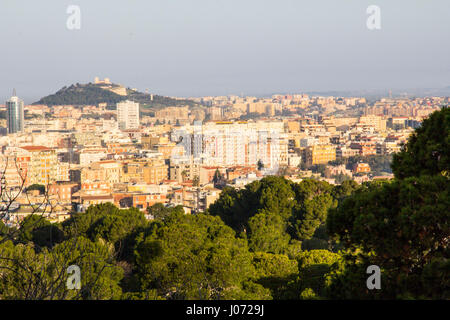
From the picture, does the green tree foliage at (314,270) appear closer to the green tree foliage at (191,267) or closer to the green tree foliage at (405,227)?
the green tree foliage at (191,267)

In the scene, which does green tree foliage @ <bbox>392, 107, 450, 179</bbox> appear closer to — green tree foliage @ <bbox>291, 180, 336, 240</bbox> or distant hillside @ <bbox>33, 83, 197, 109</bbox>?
green tree foliage @ <bbox>291, 180, 336, 240</bbox>

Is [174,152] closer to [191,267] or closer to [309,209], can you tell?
[309,209]

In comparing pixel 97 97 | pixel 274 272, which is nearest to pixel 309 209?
pixel 274 272

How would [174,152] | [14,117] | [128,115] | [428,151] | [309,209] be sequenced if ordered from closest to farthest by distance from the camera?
[428,151], [309,209], [174,152], [14,117], [128,115]

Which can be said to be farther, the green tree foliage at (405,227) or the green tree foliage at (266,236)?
the green tree foliage at (266,236)

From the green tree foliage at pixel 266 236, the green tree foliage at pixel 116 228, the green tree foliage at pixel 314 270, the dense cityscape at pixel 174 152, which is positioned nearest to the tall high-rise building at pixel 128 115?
the dense cityscape at pixel 174 152

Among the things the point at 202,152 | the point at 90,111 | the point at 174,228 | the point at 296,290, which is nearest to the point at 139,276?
the point at 174,228

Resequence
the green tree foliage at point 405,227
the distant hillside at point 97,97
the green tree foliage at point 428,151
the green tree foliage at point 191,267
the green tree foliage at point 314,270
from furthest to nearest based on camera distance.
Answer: the distant hillside at point 97,97 < the green tree foliage at point 314,270 < the green tree foliage at point 191,267 < the green tree foliage at point 428,151 < the green tree foliage at point 405,227

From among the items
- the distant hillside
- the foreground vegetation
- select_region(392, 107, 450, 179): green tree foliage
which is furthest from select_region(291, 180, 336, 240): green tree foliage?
the distant hillside
